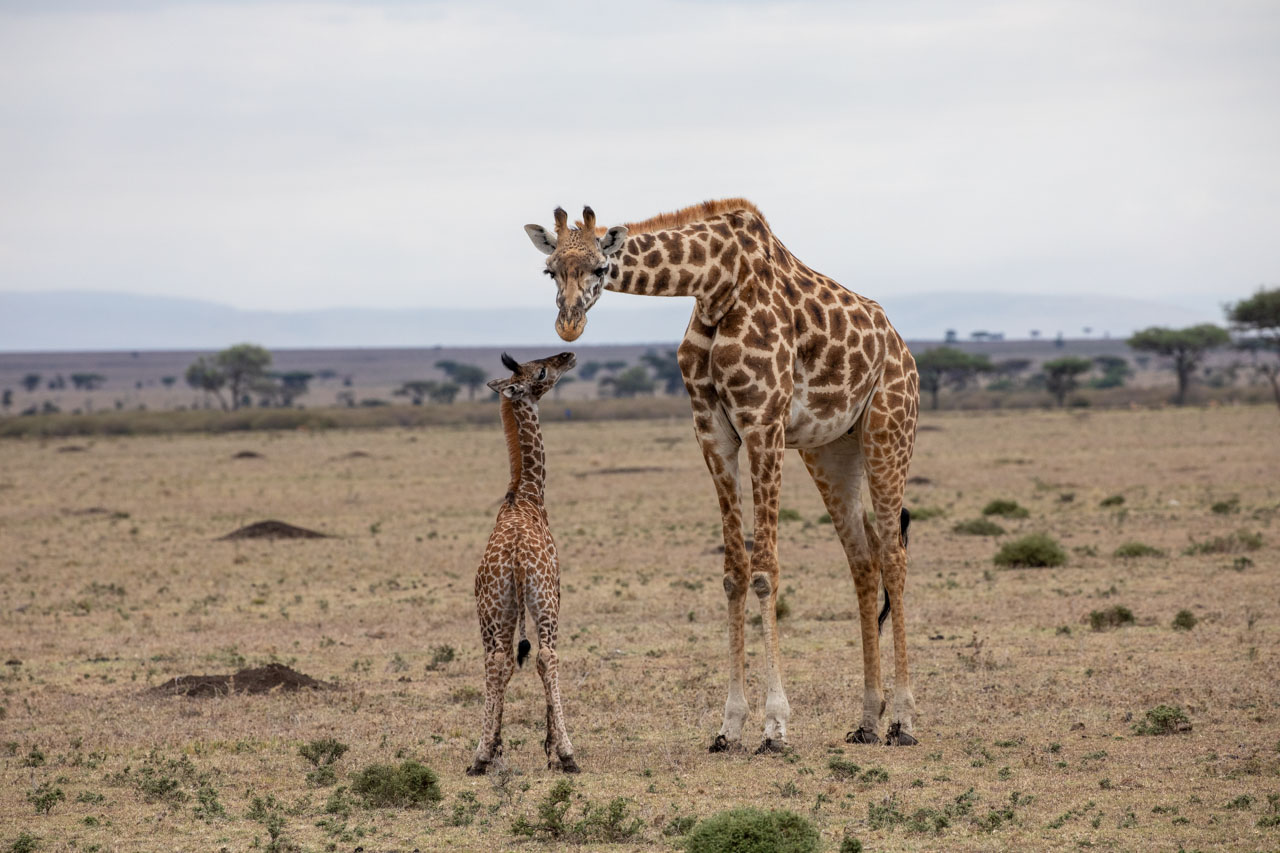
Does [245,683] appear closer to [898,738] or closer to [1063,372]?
[898,738]

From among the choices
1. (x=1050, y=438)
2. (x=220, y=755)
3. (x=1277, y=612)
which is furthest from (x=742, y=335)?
(x=1050, y=438)

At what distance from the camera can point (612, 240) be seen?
931 cm

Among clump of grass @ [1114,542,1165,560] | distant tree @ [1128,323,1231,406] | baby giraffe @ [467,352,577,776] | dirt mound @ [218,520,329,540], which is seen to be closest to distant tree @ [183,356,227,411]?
distant tree @ [1128,323,1231,406]

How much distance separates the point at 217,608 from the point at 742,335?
432 inches

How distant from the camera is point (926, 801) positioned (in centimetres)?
862

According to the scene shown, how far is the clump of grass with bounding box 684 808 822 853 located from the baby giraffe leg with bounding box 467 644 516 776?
2299 millimetres

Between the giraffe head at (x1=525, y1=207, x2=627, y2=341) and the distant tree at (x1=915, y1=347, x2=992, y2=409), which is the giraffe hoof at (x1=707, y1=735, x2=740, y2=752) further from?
the distant tree at (x1=915, y1=347, x2=992, y2=409)

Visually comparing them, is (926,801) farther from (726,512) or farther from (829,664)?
(829,664)

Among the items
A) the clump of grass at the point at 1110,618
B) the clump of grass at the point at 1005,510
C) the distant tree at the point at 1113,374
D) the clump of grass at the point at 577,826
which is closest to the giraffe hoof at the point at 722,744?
the clump of grass at the point at 577,826

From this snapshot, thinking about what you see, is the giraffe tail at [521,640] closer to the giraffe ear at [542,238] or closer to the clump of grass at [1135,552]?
the giraffe ear at [542,238]

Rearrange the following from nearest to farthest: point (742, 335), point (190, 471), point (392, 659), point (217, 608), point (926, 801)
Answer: point (926, 801) → point (742, 335) → point (392, 659) → point (217, 608) → point (190, 471)

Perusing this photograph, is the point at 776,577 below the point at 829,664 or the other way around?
the other way around

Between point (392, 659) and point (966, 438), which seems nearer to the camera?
point (392, 659)

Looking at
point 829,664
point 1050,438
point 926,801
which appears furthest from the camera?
point 1050,438
